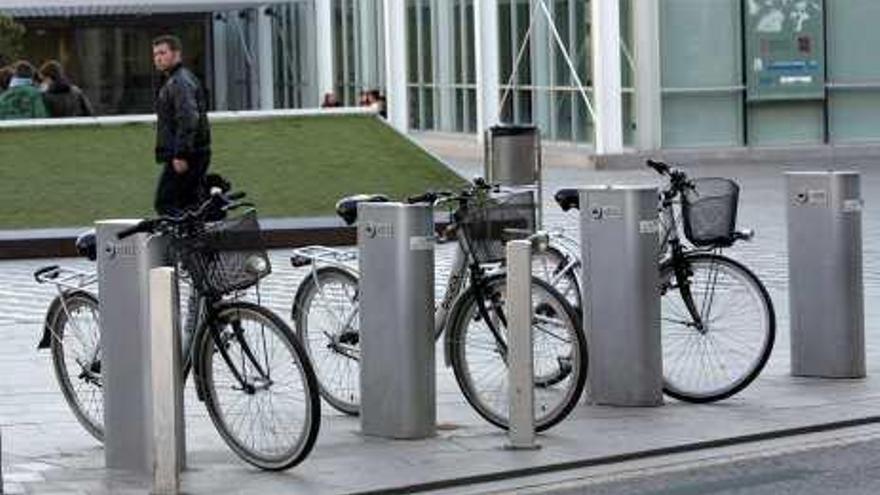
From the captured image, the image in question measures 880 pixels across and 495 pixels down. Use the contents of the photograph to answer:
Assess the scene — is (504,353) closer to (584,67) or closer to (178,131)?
(178,131)

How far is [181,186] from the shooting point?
575 inches

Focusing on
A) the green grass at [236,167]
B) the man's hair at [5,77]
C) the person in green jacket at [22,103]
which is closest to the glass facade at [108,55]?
the man's hair at [5,77]

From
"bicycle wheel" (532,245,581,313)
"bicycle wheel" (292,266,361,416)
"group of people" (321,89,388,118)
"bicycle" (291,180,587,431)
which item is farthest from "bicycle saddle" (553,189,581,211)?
"group of people" (321,89,388,118)

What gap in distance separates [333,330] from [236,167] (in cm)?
1206

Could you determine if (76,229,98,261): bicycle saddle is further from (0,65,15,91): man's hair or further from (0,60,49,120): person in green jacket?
(0,65,15,91): man's hair

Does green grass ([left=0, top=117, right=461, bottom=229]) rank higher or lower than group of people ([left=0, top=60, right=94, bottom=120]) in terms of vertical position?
lower

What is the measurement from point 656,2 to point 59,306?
2261 centimetres

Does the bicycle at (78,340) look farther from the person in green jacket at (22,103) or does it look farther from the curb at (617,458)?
the person in green jacket at (22,103)

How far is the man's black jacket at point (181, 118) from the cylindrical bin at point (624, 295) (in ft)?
17.0

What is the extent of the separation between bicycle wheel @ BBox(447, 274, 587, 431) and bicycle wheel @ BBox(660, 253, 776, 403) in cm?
90

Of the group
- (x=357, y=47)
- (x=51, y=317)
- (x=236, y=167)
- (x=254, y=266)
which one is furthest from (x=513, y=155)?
(x=357, y=47)

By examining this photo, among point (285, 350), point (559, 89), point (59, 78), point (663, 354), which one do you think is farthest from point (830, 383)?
point (559, 89)

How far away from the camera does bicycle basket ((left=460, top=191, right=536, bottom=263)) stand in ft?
30.0

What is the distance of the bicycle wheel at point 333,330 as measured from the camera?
31.0ft
